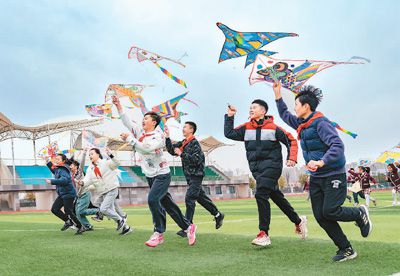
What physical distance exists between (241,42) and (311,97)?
501cm

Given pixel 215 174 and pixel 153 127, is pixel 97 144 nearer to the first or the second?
pixel 153 127

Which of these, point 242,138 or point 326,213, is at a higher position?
point 242,138

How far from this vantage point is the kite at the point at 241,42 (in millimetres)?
9320

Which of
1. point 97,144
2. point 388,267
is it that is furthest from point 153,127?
point 97,144

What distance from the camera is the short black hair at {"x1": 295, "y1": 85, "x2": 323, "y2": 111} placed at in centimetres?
461

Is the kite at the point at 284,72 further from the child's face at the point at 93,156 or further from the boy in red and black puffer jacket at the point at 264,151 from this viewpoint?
the child's face at the point at 93,156

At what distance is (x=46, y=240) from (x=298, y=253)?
4.48 metres

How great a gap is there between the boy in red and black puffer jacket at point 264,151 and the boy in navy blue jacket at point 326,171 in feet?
2.26

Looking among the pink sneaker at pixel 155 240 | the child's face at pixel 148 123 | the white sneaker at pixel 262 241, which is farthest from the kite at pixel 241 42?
the white sneaker at pixel 262 241

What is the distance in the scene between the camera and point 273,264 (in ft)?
14.0

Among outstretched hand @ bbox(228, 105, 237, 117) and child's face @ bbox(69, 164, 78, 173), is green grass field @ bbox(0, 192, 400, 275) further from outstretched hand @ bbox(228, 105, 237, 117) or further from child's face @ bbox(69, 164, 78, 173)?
child's face @ bbox(69, 164, 78, 173)

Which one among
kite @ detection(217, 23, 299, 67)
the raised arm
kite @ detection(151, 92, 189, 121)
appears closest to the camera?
the raised arm

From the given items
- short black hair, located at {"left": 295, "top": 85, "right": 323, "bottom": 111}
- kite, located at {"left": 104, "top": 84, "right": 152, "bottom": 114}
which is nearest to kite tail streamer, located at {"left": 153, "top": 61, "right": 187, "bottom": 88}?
short black hair, located at {"left": 295, "top": 85, "right": 323, "bottom": 111}

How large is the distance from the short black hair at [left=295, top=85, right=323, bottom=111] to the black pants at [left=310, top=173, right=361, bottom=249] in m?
0.78
